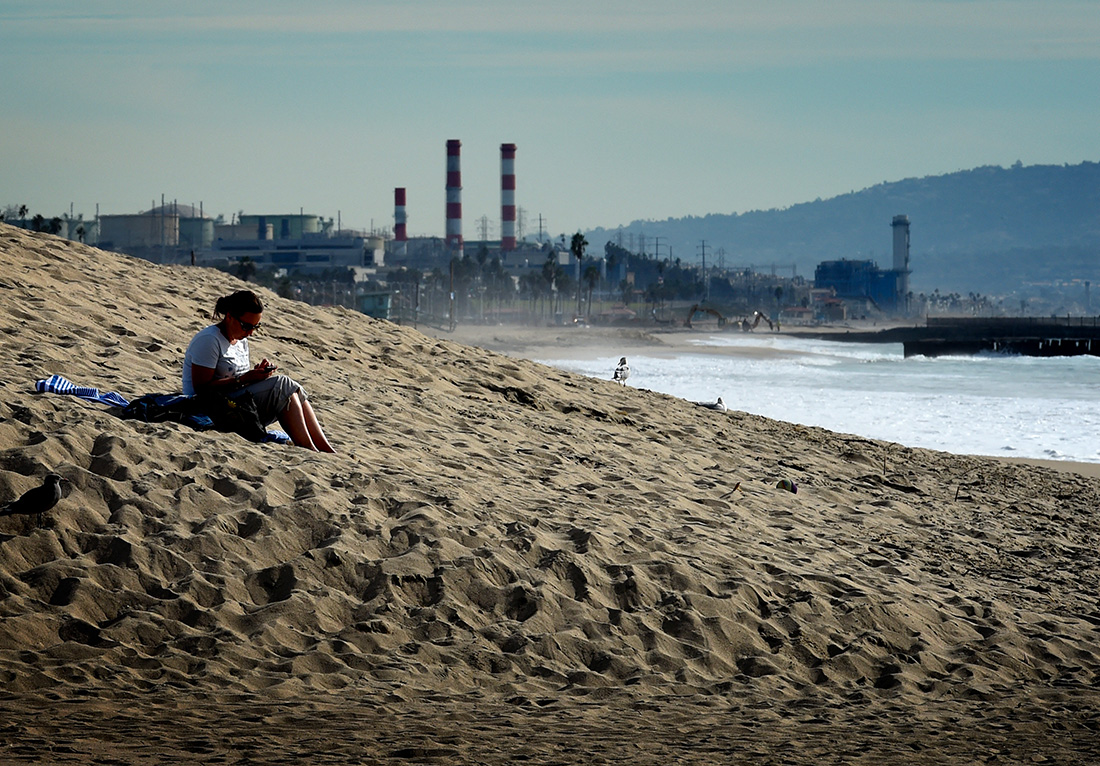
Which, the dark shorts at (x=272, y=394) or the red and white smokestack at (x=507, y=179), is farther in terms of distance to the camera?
the red and white smokestack at (x=507, y=179)

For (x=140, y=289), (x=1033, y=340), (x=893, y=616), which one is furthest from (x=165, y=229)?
(x=893, y=616)

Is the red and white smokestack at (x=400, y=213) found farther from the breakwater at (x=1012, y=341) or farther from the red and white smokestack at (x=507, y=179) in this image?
the breakwater at (x=1012, y=341)

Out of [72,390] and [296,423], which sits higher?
[72,390]

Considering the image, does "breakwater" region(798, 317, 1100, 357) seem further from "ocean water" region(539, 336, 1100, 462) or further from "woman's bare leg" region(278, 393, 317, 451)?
"woman's bare leg" region(278, 393, 317, 451)

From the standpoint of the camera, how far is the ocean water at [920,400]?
2064cm

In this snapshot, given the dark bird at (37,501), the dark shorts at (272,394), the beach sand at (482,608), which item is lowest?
the beach sand at (482,608)

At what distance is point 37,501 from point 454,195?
445ft

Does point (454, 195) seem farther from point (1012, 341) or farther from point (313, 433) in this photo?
point (313, 433)

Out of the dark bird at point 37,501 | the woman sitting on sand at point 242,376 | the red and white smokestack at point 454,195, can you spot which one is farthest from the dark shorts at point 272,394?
the red and white smokestack at point 454,195

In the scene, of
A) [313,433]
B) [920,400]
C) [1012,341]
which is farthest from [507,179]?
[313,433]

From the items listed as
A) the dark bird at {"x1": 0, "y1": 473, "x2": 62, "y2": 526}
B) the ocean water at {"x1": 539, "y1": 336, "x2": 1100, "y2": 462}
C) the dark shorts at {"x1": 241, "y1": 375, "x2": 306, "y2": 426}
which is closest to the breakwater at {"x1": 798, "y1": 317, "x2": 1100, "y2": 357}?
the ocean water at {"x1": 539, "y1": 336, "x2": 1100, "y2": 462}

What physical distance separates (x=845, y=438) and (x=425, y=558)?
29.1 ft

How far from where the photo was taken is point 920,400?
3070 centimetres

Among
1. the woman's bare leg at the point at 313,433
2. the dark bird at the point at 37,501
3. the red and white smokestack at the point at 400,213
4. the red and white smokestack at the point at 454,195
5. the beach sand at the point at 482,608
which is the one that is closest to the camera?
the beach sand at the point at 482,608
